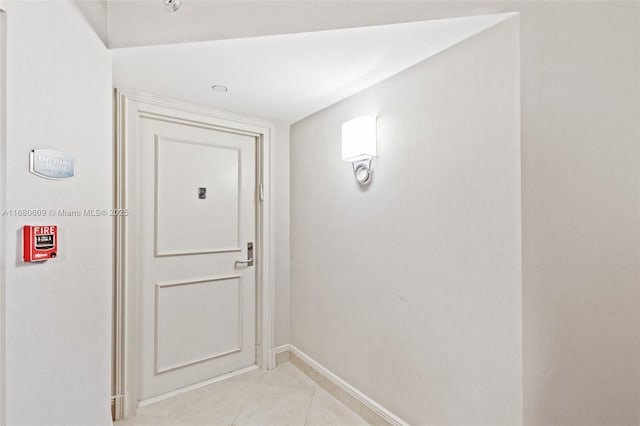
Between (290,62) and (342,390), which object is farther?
(342,390)

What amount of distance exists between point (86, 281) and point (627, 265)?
6.60ft

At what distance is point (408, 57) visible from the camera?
62.6 inches

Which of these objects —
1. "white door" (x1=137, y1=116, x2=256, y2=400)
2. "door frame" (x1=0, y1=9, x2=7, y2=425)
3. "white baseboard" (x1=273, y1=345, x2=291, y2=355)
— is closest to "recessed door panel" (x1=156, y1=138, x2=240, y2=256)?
"white door" (x1=137, y1=116, x2=256, y2=400)

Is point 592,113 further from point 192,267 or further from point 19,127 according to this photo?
point 192,267

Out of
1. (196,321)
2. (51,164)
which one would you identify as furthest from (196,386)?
(51,164)

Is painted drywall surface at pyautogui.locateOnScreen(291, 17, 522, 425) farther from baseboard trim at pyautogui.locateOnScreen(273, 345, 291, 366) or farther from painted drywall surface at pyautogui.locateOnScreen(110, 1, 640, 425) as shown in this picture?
baseboard trim at pyautogui.locateOnScreen(273, 345, 291, 366)

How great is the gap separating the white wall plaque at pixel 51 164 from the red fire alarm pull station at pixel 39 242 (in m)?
0.19

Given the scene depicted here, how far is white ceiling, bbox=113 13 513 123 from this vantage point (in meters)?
1.41

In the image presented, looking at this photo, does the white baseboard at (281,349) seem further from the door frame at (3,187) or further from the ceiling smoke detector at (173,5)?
the ceiling smoke detector at (173,5)

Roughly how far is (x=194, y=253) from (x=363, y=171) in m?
1.32

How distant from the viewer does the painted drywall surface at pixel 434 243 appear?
4.31ft

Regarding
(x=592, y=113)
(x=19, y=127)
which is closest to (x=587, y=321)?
(x=592, y=113)

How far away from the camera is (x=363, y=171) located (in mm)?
1956

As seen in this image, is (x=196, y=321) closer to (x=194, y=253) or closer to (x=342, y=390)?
(x=194, y=253)
